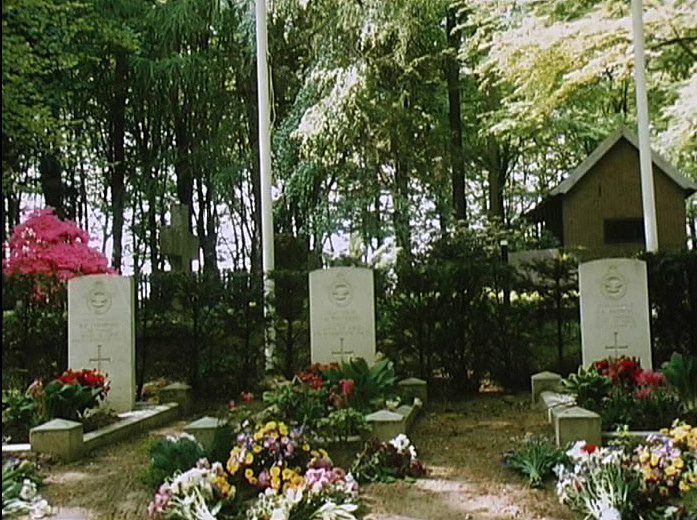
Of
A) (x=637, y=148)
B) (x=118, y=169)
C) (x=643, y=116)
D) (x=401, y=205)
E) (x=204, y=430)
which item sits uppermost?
(x=118, y=169)

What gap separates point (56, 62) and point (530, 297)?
20.9 feet

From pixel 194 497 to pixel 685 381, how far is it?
142 inches

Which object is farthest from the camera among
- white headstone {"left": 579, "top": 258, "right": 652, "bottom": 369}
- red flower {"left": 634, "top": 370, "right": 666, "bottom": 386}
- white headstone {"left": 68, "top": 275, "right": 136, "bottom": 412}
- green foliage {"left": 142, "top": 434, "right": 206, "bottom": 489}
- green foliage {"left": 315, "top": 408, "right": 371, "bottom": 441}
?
white headstone {"left": 579, "top": 258, "right": 652, "bottom": 369}

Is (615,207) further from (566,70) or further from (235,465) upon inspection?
(235,465)

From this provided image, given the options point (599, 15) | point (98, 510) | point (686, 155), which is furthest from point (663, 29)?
point (98, 510)

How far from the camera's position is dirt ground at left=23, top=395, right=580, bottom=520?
150 inches

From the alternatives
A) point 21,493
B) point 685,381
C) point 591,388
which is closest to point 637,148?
point 591,388

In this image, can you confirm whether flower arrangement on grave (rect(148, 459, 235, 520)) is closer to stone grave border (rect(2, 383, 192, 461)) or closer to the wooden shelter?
stone grave border (rect(2, 383, 192, 461))

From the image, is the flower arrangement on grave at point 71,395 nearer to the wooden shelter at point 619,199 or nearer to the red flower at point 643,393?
the red flower at point 643,393

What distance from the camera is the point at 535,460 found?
436 cm

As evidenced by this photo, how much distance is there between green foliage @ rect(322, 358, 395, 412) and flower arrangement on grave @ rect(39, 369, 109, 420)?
1926mm

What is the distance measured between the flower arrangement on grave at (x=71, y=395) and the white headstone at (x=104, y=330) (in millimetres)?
595

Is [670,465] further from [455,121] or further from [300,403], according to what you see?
[455,121]

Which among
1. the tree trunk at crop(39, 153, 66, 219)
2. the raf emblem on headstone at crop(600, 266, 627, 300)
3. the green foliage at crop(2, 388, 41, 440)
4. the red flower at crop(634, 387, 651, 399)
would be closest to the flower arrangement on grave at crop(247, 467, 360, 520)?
the green foliage at crop(2, 388, 41, 440)
